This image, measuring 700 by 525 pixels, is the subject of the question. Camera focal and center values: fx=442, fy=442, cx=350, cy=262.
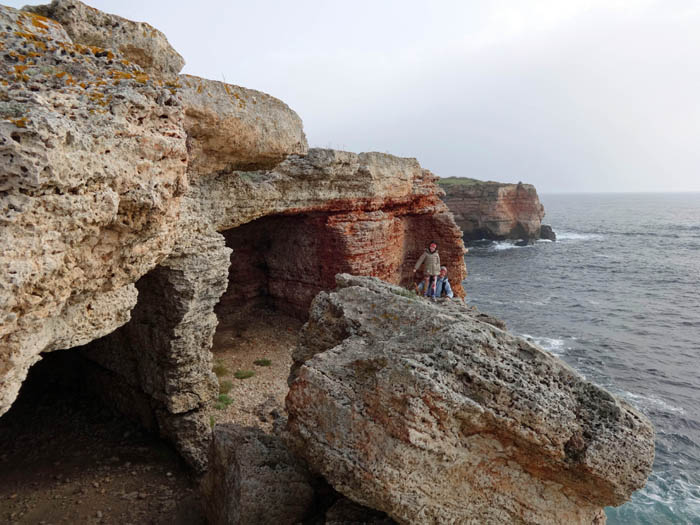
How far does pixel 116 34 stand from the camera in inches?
208

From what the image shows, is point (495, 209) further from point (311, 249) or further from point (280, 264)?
point (311, 249)

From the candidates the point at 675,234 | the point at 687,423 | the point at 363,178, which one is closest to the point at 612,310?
the point at 687,423

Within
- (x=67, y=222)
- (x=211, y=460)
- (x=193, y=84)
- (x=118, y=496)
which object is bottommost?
(x=118, y=496)

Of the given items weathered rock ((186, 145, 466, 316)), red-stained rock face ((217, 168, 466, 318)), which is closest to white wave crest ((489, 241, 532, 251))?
→ weathered rock ((186, 145, 466, 316))

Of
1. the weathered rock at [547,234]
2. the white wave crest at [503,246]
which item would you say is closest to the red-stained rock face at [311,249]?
the white wave crest at [503,246]

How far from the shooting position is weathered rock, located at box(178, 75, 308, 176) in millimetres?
6621

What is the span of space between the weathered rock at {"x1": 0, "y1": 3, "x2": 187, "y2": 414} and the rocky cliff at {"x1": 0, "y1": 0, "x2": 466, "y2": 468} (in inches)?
0.5

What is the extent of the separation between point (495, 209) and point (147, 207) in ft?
166

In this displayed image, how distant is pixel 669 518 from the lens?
35.9 ft

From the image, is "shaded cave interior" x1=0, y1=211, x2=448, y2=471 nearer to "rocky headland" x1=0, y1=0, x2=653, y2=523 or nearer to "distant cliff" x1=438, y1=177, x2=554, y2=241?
"rocky headland" x1=0, y1=0, x2=653, y2=523

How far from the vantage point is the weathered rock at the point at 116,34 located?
4945mm

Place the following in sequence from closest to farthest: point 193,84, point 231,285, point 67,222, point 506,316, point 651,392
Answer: point 67,222
point 193,84
point 231,285
point 651,392
point 506,316

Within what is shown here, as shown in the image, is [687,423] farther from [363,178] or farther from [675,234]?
[675,234]

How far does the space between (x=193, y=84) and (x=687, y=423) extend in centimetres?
1817
